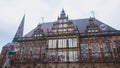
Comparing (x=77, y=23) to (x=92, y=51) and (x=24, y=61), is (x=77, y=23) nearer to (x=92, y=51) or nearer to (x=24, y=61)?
(x=92, y=51)

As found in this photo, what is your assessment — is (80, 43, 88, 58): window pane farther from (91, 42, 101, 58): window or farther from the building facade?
(91, 42, 101, 58): window

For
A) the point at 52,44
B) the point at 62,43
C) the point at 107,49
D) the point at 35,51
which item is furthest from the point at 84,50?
the point at 35,51

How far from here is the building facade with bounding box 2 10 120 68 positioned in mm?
25594

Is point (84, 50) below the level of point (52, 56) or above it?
above

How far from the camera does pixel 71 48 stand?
27.2m

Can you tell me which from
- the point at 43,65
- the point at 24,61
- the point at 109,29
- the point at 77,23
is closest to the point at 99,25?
the point at 109,29

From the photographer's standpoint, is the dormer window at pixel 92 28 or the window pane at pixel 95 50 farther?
the dormer window at pixel 92 28

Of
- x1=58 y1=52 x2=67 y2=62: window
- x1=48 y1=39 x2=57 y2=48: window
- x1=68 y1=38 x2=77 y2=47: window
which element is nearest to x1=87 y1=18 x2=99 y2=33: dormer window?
x1=68 y1=38 x2=77 y2=47: window

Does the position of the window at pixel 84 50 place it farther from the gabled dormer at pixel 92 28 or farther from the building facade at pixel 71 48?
the gabled dormer at pixel 92 28

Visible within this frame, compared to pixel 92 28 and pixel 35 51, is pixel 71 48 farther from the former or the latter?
pixel 35 51

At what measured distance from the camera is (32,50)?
30.3 meters

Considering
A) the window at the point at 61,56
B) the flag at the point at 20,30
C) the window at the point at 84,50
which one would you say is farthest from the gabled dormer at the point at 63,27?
the flag at the point at 20,30

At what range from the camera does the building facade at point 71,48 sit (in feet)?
84.0

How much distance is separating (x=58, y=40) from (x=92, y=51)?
276 inches
